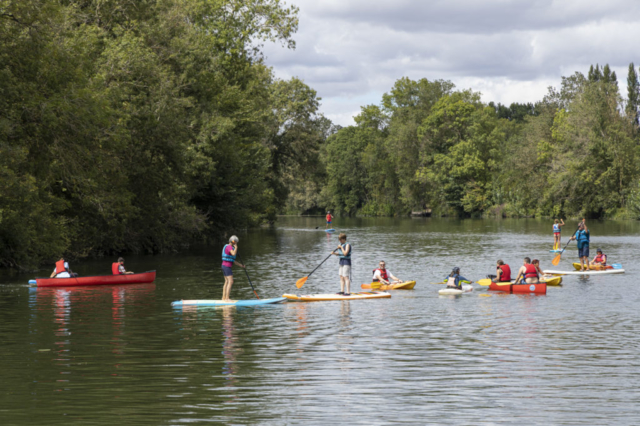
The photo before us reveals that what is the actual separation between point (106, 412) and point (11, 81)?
671 inches

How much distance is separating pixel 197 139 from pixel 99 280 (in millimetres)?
20422

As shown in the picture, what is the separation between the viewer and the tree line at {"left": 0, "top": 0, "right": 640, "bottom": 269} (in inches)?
1026

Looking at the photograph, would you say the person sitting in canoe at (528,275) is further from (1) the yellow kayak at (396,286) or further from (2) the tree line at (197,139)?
(2) the tree line at (197,139)

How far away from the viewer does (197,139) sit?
4625cm

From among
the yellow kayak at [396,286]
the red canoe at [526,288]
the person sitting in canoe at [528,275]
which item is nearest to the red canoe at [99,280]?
the yellow kayak at [396,286]

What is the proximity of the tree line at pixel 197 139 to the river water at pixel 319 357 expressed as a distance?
568 cm

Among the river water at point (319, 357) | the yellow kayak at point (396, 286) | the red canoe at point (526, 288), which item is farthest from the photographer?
the yellow kayak at point (396, 286)

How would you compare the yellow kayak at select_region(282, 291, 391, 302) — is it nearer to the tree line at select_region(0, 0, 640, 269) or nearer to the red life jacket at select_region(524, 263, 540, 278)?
the red life jacket at select_region(524, 263, 540, 278)

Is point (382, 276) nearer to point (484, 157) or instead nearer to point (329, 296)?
point (329, 296)

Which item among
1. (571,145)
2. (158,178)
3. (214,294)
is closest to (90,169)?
(214,294)

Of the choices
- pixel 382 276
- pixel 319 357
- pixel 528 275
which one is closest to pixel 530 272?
pixel 528 275

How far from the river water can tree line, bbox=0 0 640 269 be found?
5.68 metres

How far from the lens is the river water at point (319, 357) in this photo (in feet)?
33.4

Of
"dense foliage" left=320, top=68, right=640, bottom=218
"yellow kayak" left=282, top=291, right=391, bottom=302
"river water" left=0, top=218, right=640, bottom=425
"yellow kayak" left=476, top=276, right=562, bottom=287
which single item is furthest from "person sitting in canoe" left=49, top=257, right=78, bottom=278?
"dense foliage" left=320, top=68, right=640, bottom=218
